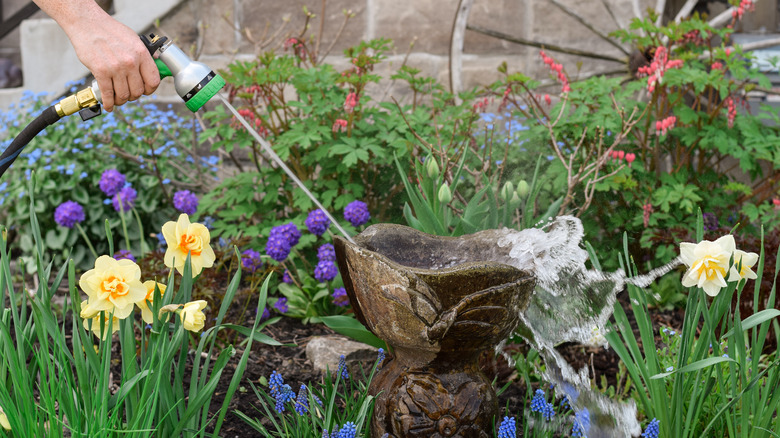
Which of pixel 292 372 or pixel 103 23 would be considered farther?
pixel 292 372

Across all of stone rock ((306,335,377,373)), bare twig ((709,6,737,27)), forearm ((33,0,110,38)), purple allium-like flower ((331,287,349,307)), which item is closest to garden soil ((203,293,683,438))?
stone rock ((306,335,377,373))

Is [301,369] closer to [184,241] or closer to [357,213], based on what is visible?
[357,213]

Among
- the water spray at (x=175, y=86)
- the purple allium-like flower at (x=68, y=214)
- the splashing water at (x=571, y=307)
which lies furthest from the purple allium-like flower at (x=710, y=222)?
the purple allium-like flower at (x=68, y=214)

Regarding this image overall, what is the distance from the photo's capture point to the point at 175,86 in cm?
138

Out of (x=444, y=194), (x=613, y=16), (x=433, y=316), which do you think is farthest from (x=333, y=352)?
(x=613, y=16)

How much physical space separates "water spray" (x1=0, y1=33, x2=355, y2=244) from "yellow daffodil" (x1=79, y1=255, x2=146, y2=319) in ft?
0.91

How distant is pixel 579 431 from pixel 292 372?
93cm

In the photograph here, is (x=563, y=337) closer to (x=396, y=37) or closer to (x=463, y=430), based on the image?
(x=463, y=430)

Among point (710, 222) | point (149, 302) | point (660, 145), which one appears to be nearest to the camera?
point (149, 302)

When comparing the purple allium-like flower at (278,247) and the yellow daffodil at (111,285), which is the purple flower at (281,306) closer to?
the purple allium-like flower at (278,247)

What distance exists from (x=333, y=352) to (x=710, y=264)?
1.18 metres

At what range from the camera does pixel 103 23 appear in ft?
4.27

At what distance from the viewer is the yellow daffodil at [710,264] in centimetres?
132

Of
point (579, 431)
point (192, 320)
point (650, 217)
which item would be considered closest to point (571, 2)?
point (650, 217)
